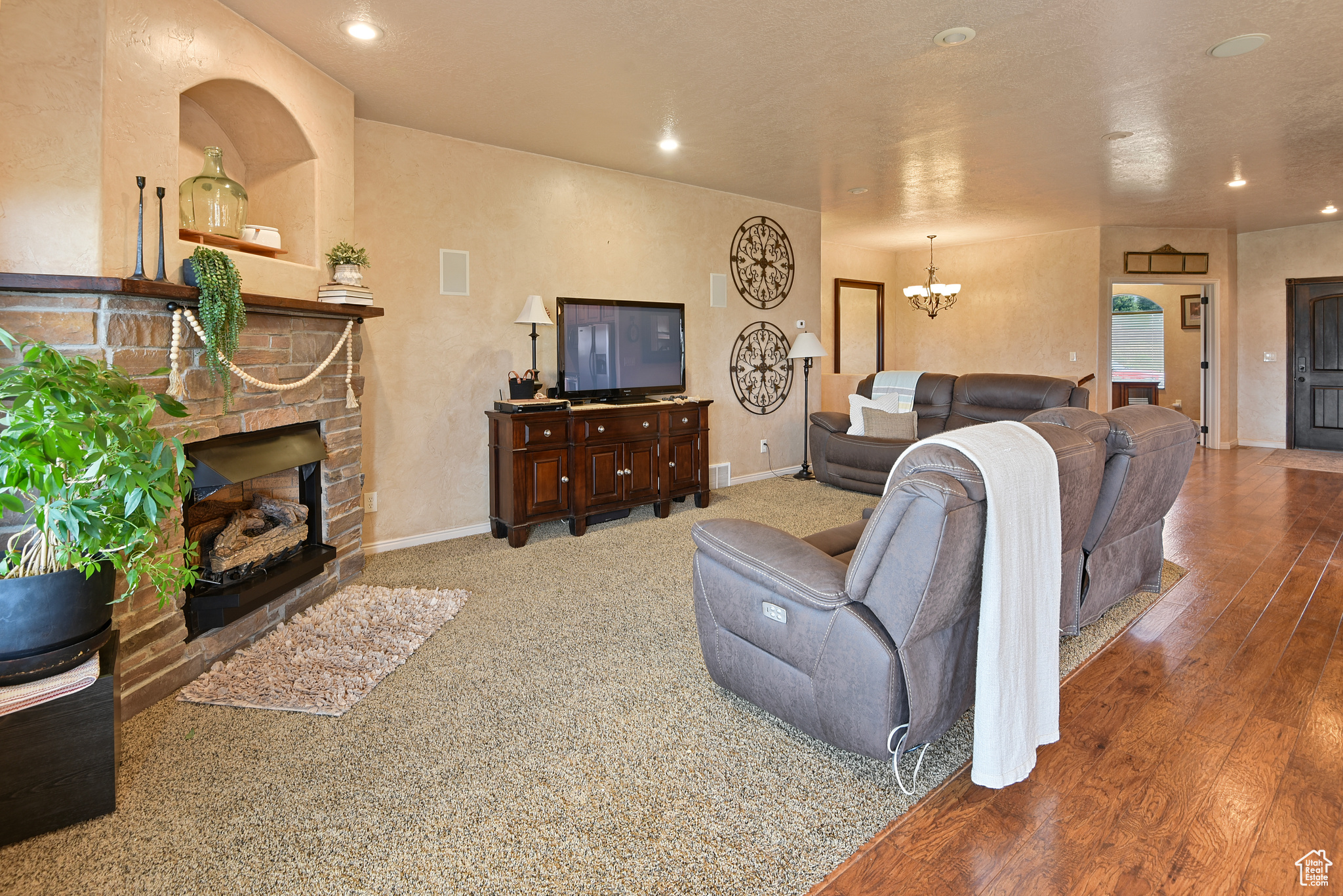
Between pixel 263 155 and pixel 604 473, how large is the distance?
8.29 feet

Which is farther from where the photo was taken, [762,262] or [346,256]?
[762,262]

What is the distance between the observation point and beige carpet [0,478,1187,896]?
1.54 m

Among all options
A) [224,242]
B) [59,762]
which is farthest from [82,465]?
[224,242]

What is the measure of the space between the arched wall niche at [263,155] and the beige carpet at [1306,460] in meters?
8.54

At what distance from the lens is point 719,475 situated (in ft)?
19.7

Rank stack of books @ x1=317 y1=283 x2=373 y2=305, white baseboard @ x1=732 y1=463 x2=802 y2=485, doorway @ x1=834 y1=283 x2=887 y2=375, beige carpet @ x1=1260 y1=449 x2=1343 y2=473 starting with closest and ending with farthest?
stack of books @ x1=317 y1=283 x2=373 y2=305 < white baseboard @ x1=732 y1=463 x2=802 y2=485 < beige carpet @ x1=1260 y1=449 x2=1343 y2=473 < doorway @ x1=834 y1=283 x2=887 y2=375

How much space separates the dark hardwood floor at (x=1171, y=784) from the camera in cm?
153

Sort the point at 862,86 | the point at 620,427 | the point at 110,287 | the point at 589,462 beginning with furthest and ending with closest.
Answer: the point at 620,427
the point at 589,462
the point at 862,86
the point at 110,287

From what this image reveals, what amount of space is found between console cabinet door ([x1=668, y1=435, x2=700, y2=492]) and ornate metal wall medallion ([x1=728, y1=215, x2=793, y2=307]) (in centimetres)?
165

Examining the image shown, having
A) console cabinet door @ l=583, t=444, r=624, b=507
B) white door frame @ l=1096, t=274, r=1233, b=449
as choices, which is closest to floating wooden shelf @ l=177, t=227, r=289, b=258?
console cabinet door @ l=583, t=444, r=624, b=507

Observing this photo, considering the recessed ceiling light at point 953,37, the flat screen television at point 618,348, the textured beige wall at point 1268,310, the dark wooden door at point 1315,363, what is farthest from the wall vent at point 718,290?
the dark wooden door at point 1315,363

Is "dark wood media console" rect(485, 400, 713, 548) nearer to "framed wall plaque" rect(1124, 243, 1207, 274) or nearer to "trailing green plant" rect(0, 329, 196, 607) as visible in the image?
"trailing green plant" rect(0, 329, 196, 607)

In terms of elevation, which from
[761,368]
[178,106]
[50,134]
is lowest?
[761,368]

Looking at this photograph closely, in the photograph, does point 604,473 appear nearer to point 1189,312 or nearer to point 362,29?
point 362,29
